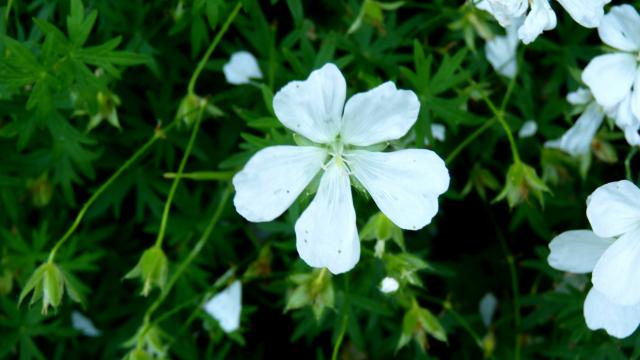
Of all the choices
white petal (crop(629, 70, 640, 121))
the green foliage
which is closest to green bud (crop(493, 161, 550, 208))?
the green foliage

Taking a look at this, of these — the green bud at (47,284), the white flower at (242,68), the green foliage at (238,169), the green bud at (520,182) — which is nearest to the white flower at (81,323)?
the green foliage at (238,169)

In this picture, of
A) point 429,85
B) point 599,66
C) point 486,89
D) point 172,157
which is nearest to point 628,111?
point 599,66

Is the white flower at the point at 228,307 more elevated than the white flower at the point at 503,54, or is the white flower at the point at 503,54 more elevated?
the white flower at the point at 503,54

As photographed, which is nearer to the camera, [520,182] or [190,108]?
[520,182]

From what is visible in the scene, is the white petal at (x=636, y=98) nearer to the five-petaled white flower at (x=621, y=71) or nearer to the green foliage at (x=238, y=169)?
the five-petaled white flower at (x=621, y=71)

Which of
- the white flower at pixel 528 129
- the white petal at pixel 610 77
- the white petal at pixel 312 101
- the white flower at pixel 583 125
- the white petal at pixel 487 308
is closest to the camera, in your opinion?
the white petal at pixel 312 101

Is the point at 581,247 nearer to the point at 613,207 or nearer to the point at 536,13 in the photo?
the point at 613,207

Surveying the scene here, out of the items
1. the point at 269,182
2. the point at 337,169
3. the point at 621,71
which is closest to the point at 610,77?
the point at 621,71
